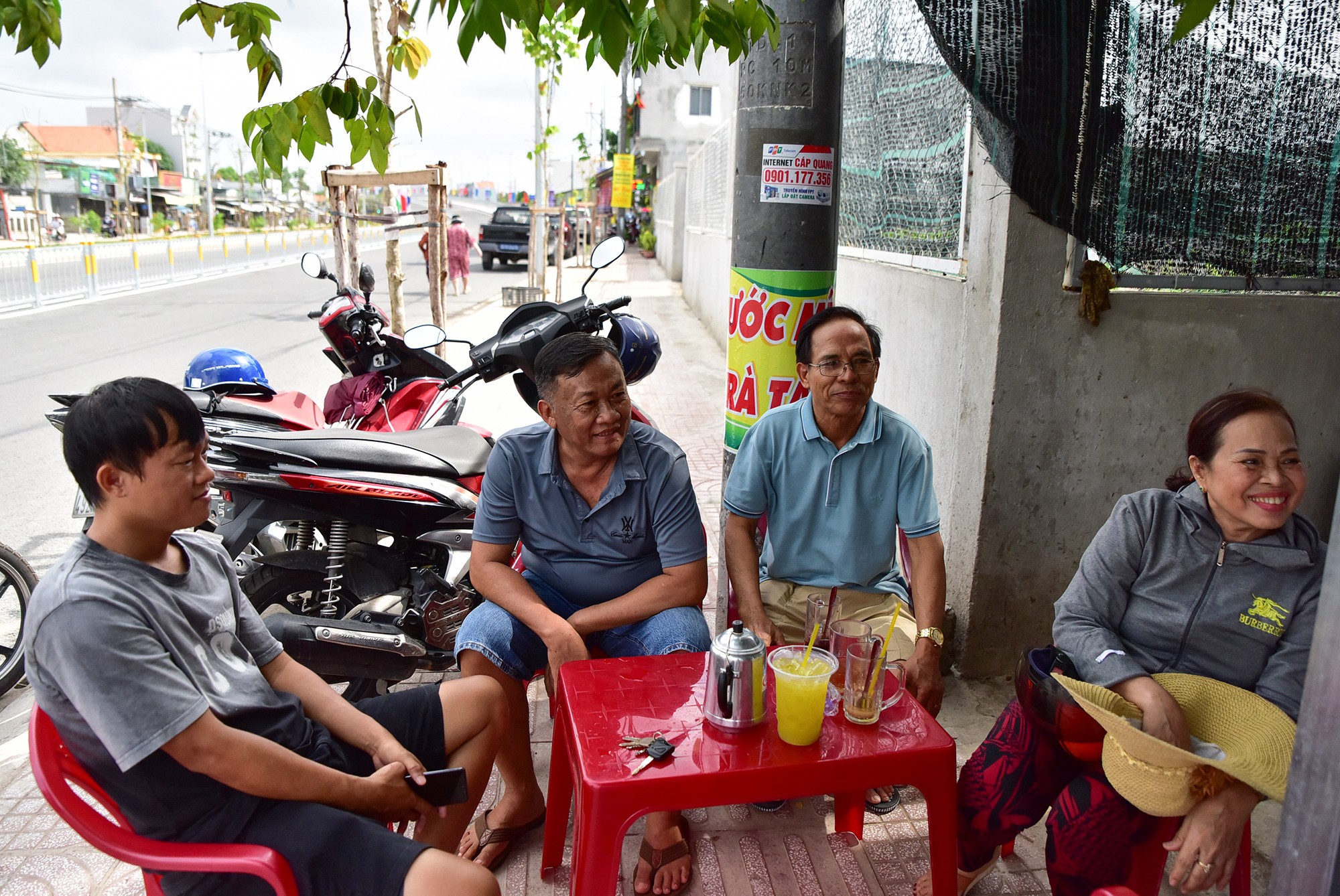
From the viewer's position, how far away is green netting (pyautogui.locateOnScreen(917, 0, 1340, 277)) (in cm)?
273

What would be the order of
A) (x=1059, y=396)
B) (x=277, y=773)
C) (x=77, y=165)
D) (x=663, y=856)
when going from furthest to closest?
1. (x=77, y=165)
2. (x=1059, y=396)
3. (x=663, y=856)
4. (x=277, y=773)

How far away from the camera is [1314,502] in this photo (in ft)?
10.7

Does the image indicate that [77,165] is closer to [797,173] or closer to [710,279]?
[710,279]

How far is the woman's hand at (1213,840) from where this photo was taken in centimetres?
169

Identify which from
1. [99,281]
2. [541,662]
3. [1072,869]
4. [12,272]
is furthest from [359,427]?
[99,281]

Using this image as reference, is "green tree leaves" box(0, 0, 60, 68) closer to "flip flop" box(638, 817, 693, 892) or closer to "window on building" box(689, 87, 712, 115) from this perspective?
"flip flop" box(638, 817, 693, 892)

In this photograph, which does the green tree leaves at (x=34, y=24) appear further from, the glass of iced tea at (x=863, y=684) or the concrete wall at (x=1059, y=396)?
the concrete wall at (x=1059, y=396)

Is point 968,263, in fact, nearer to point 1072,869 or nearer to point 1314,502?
point 1314,502

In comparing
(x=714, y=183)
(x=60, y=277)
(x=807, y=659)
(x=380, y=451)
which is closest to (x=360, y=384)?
(x=380, y=451)

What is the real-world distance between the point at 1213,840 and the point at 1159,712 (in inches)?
9.5

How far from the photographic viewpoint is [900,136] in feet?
13.7

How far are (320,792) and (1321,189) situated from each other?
10.8 feet

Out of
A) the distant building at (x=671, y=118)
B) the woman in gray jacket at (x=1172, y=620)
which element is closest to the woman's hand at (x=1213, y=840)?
the woman in gray jacket at (x=1172, y=620)

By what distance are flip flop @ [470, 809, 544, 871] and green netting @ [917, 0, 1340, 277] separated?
238 cm
